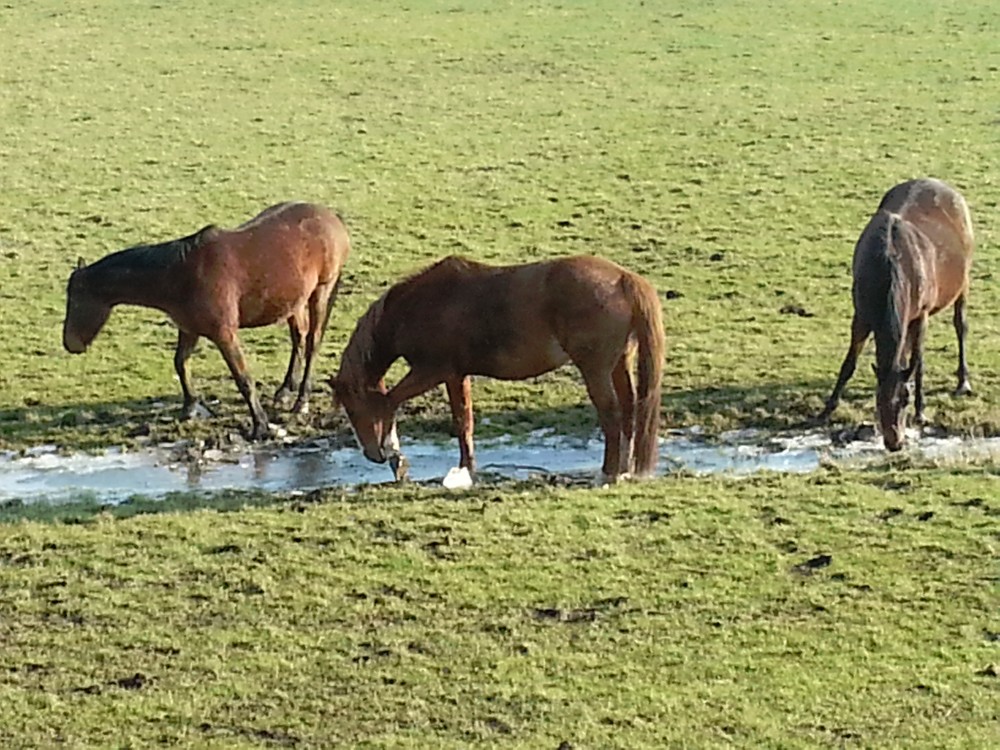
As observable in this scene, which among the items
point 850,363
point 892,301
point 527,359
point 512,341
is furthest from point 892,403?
point 512,341

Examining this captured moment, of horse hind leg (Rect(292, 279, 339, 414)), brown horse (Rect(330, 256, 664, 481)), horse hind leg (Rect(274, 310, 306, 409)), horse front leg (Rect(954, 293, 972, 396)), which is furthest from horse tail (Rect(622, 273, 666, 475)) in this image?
horse hind leg (Rect(274, 310, 306, 409))

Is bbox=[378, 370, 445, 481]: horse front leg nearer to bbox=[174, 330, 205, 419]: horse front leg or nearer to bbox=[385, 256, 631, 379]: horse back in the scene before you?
bbox=[385, 256, 631, 379]: horse back

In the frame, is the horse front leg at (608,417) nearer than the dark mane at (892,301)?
Yes

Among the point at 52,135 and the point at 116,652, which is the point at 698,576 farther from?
the point at 52,135

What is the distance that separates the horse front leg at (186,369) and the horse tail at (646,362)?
3.24 m

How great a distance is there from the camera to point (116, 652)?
6.81 metres

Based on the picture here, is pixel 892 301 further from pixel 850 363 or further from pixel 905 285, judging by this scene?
pixel 850 363

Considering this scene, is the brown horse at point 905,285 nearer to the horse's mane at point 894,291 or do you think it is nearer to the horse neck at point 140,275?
the horse's mane at point 894,291

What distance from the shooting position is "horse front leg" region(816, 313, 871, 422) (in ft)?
33.9

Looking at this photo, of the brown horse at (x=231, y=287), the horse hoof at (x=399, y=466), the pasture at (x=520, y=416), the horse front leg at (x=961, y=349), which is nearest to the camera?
the pasture at (x=520, y=416)

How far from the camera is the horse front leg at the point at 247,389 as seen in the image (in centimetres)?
1053

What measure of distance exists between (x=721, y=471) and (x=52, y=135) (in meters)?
12.6

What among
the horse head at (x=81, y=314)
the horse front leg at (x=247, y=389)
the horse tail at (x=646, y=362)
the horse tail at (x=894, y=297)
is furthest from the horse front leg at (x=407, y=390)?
the horse tail at (x=894, y=297)

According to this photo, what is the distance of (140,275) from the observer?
10703 mm
